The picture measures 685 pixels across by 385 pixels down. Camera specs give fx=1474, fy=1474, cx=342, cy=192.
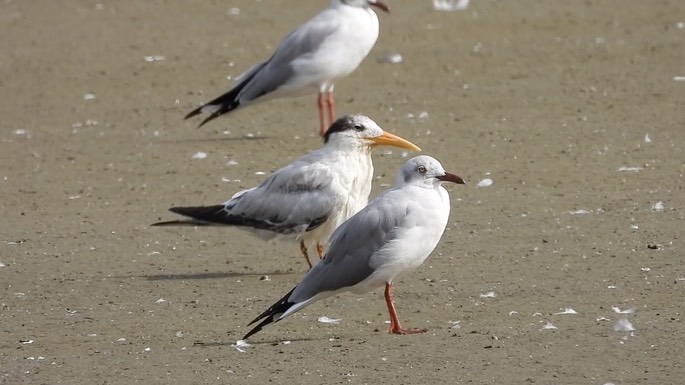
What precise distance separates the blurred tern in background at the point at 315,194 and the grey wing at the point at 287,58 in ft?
10.6

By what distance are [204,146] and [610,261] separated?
4.55 meters

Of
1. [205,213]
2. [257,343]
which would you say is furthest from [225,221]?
[257,343]

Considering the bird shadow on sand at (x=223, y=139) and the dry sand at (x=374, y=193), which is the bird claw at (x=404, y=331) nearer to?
the dry sand at (x=374, y=193)

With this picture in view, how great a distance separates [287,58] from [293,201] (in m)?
3.65

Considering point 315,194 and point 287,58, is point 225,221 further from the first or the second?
point 287,58

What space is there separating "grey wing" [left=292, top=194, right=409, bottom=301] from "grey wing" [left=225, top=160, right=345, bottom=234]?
3.46 feet

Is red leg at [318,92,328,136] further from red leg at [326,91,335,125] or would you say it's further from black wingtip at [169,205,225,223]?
black wingtip at [169,205,225,223]

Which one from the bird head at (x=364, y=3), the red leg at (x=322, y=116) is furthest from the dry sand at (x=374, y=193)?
the bird head at (x=364, y=3)

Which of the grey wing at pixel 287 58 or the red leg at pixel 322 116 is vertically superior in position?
the grey wing at pixel 287 58

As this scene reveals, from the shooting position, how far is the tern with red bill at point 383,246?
772cm

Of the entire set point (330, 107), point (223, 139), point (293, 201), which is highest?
point (293, 201)

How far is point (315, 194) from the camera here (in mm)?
8977

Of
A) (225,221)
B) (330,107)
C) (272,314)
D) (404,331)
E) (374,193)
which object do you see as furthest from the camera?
(330,107)

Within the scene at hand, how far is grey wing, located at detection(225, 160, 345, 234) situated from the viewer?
29.4ft
